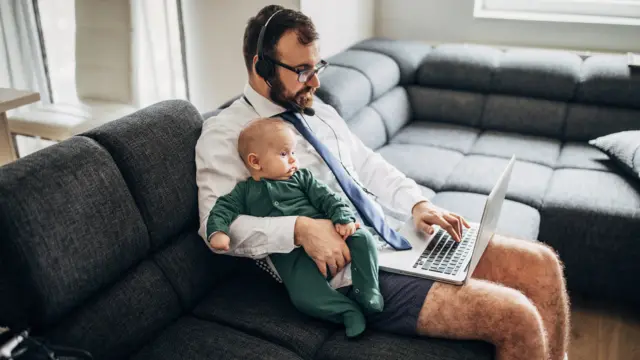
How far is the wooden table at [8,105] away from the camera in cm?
195

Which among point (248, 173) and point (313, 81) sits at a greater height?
point (313, 81)

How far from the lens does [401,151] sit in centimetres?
266

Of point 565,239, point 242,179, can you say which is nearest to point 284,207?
point 242,179

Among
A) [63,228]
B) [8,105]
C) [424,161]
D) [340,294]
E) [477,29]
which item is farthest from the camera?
[477,29]

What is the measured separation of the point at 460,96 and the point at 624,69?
75 cm

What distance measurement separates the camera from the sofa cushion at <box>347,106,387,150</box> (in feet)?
8.31

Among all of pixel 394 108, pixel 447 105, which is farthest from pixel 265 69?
pixel 447 105

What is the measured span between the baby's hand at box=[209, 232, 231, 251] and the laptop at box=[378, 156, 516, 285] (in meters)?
0.41

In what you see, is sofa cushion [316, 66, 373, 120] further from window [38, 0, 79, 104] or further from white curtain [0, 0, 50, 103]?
white curtain [0, 0, 50, 103]

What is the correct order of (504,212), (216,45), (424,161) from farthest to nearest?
1. (216,45)
2. (424,161)
3. (504,212)

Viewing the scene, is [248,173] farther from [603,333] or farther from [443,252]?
[603,333]

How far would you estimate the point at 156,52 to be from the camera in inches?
114

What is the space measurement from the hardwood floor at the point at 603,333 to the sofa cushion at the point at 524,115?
0.91 metres

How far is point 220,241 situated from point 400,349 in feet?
1.62
